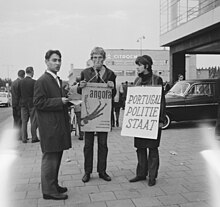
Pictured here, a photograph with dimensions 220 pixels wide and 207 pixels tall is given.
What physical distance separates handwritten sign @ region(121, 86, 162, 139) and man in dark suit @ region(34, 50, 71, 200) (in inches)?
43.9

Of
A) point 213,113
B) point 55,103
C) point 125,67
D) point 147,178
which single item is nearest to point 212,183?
point 147,178

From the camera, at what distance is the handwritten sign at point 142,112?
4.75 m

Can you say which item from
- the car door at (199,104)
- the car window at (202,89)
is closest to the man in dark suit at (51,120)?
the car door at (199,104)

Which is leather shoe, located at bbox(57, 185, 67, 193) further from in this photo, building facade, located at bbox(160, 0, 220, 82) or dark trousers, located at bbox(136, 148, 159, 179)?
building facade, located at bbox(160, 0, 220, 82)

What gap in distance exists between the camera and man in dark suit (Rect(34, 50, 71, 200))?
4.14 metres

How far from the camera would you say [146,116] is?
15.9ft

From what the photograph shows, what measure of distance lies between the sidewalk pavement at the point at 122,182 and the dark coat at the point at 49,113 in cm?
79

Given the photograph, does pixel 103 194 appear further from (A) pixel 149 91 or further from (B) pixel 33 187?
(A) pixel 149 91

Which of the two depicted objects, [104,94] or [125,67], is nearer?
[104,94]

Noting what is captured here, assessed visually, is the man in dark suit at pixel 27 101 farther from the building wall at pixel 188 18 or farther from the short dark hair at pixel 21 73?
the building wall at pixel 188 18

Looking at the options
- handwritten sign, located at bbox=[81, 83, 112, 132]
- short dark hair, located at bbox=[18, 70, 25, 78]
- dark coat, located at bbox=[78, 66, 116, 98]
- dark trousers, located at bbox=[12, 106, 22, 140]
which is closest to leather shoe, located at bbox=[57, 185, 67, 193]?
handwritten sign, located at bbox=[81, 83, 112, 132]

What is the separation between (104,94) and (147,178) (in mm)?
1528

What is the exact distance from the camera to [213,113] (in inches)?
451

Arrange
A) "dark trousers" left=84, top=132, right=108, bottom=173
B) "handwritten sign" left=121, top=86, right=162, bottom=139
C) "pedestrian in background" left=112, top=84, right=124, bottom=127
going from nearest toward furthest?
"handwritten sign" left=121, top=86, right=162, bottom=139, "dark trousers" left=84, top=132, right=108, bottom=173, "pedestrian in background" left=112, top=84, right=124, bottom=127
